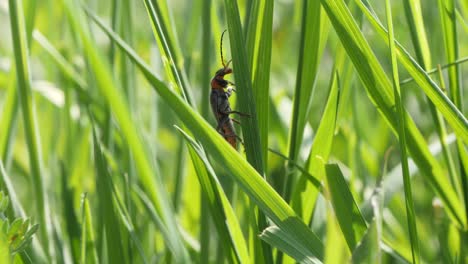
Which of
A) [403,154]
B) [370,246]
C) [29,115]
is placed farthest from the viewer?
[29,115]

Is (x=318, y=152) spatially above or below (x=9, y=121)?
below

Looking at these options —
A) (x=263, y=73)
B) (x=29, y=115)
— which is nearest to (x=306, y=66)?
(x=263, y=73)

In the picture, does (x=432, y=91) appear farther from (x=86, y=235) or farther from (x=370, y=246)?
(x=86, y=235)

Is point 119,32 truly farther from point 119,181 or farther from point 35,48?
point 35,48

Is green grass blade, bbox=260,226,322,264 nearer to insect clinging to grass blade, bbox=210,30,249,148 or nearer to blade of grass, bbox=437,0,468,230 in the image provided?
blade of grass, bbox=437,0,468,230

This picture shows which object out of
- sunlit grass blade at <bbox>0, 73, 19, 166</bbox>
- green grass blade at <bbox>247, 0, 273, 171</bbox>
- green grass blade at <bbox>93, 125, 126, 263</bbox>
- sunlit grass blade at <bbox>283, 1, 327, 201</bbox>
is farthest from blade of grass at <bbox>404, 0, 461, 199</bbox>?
sunlit grass blade at <bbox>0, 73, 19, 166</bbox>

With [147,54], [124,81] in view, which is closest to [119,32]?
[124,81]

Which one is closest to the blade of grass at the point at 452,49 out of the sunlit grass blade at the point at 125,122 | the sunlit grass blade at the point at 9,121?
the sunlit grass blade at the point at 125,122
